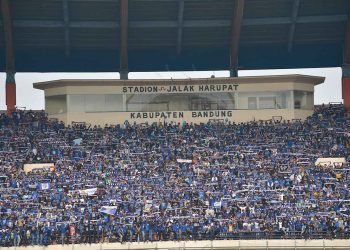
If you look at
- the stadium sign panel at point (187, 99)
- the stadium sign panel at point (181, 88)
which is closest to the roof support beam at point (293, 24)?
the stadium sign panel at point (187, 99)

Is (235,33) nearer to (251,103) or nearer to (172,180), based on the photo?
(251,103)

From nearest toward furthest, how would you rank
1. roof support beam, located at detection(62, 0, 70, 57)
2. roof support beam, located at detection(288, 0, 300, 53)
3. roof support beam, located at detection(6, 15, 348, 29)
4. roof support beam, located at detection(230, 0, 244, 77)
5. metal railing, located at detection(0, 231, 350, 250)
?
metal railing, located at detection(0, 231, 350, 250)
roof support beam, located at detection(230, 0, 244, 77)
roof support beam, located at detection(62, 0, 70, 57)
roof support beam, located at detection(288, 0, 300, 53)
roof support beam, located at detection(6, 15, 348, 29)

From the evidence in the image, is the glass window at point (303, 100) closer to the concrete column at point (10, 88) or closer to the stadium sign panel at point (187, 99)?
the stadium sign panel at point (187, 99)

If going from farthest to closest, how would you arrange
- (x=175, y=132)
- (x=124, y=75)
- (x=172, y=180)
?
(x=124, y=75) < (x=175, y=132) < (x=172, y=180)

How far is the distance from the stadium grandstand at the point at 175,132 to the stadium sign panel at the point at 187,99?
0.33 feet

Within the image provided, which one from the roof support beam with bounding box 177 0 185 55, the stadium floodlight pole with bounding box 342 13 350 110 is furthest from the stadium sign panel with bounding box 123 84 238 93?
the stadium floodlight pole with bounding box 342 13 350 110

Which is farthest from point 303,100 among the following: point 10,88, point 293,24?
point 10,88

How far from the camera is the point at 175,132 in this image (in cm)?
7244

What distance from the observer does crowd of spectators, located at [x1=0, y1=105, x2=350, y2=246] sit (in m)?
56.2

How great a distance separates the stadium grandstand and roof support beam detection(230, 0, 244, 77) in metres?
0.14

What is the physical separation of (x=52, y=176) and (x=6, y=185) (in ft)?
9.61

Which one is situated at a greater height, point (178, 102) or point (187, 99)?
point (187, 99)

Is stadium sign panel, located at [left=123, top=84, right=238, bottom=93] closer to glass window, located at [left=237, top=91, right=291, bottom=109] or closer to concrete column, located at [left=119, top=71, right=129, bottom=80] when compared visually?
glass window, located at [left=237, top=91, right=291, bottom=109]

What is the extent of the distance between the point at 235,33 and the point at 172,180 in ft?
51.9
